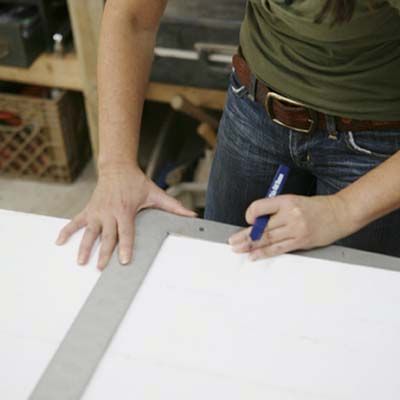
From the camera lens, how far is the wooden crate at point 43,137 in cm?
169

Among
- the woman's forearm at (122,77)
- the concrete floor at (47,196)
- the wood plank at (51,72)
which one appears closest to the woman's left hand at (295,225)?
the woman's forearm at (122,77)

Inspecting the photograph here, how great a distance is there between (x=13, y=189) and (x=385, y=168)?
1.38m

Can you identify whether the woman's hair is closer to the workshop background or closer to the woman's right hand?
the woman's right hand

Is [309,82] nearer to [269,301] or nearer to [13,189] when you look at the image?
[269,301]

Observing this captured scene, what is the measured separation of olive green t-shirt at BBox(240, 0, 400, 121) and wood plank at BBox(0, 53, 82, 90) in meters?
0.84

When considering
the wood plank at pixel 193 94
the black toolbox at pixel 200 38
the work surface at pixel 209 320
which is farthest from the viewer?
the wood plank at pixel 193 94

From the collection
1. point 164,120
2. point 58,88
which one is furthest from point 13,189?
point 164,120

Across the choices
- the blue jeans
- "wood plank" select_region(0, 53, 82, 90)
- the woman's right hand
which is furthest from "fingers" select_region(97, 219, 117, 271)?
"wood plank" select_region(0, 53, 82, 90)

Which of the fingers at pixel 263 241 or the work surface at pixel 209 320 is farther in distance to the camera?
the fingers at pixel 263 241

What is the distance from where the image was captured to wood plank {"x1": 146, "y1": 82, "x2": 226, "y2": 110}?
1.50 meters

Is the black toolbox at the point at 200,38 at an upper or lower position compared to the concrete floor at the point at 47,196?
upper

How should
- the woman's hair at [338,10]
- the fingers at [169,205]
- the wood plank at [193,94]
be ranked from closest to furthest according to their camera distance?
the woman's hair at [338,10]
the fingers at [169,205]
the wood plank at [193,94]

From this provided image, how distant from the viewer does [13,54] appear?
156cm

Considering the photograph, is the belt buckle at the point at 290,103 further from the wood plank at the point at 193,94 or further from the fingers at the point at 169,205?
the wood plank at the point at 193,94
